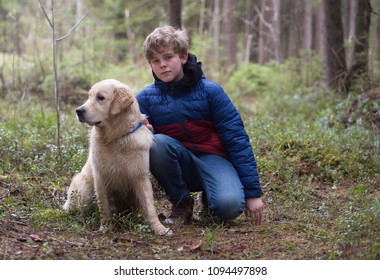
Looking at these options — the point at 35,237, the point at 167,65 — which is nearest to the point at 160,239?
the point at 35,237

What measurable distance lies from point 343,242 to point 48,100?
8.22m

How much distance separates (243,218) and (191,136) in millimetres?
989

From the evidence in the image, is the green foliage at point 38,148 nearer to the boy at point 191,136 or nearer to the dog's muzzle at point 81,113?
the boy at point 191,136

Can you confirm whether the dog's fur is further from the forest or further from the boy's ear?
the boy's ear

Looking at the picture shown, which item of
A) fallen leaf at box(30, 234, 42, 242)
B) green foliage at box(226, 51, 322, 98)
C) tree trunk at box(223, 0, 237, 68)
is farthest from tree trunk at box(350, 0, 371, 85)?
tree trunk at box(223, 0, 237, 68)

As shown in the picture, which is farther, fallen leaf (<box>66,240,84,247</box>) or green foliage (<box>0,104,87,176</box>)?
green foliage (<box>0,104,87,176</box>)

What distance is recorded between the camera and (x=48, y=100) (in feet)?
35.0

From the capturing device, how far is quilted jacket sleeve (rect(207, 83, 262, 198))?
459 centimetres

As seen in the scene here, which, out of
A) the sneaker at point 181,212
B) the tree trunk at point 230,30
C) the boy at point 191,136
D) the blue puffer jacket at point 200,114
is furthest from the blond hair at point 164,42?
the tree trunk at point 230,30

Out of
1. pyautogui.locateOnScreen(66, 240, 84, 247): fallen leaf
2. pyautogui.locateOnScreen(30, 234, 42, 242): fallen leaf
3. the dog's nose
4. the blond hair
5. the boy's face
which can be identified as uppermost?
the blond hair

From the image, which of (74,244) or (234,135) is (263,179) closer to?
(234,135)

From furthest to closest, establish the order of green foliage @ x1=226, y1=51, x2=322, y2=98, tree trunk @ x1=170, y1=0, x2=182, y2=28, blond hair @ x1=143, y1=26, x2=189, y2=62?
green foliage @ x1=226, y1=51, x2=322, y2=98 → tree trunk @ x1=170, y1=0, x2=182, y2=28 → blond hair @ x1=143, y1=26, x2=189, y2=62
